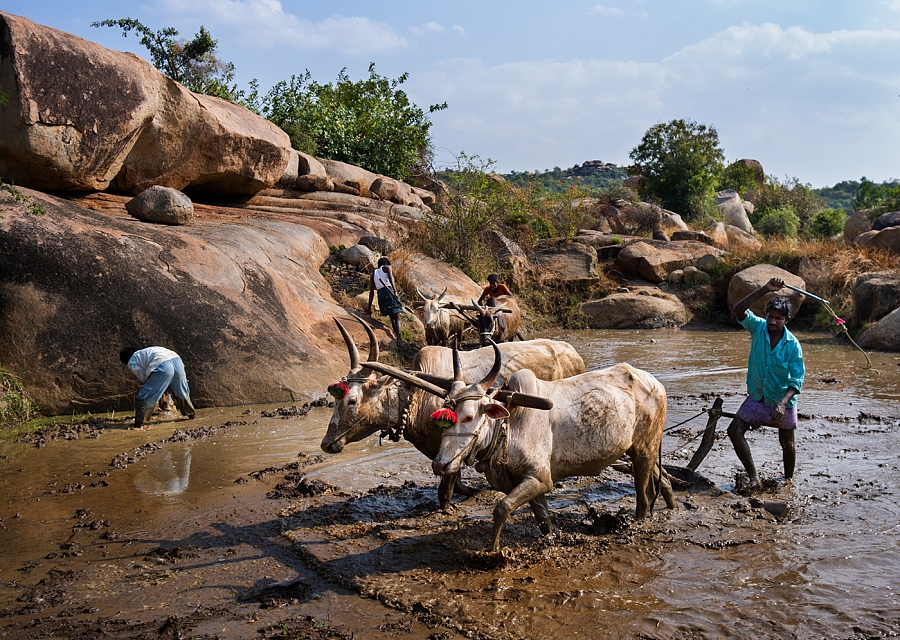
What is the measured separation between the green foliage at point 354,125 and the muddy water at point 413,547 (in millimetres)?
15633

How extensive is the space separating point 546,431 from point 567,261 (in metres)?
15.9

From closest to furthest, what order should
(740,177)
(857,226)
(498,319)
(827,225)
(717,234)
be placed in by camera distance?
(498,319) < (857,226) < (717,234) < (827,225) < (740,177)

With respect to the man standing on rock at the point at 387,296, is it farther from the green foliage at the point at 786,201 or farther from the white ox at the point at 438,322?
the green foliage at the point at 786,201

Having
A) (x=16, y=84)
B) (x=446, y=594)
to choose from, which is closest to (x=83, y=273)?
(x=16, y=84)

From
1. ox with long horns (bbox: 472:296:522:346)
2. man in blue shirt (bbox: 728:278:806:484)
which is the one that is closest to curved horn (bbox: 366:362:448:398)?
man in blue shirt (bbox: 728:278:806:484)

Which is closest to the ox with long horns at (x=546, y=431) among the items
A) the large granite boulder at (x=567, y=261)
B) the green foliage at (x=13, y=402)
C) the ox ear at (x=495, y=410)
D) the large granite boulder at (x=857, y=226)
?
the ox ear at (x=495, y=410)

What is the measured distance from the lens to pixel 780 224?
29.8 m

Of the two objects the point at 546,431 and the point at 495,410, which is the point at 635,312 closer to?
the point at 546,431

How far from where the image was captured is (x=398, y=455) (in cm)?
744

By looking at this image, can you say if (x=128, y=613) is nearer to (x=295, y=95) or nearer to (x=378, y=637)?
(x=378, y=637)

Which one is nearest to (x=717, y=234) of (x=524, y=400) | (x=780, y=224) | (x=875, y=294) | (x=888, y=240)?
(x=780, y=224)

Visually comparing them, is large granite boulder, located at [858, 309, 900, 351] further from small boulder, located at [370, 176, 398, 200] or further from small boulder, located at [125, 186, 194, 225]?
small boulder, located at [125, 186, 194, 225]

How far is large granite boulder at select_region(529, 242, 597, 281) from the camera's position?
20.1 m

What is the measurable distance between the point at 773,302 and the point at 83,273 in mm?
8068
